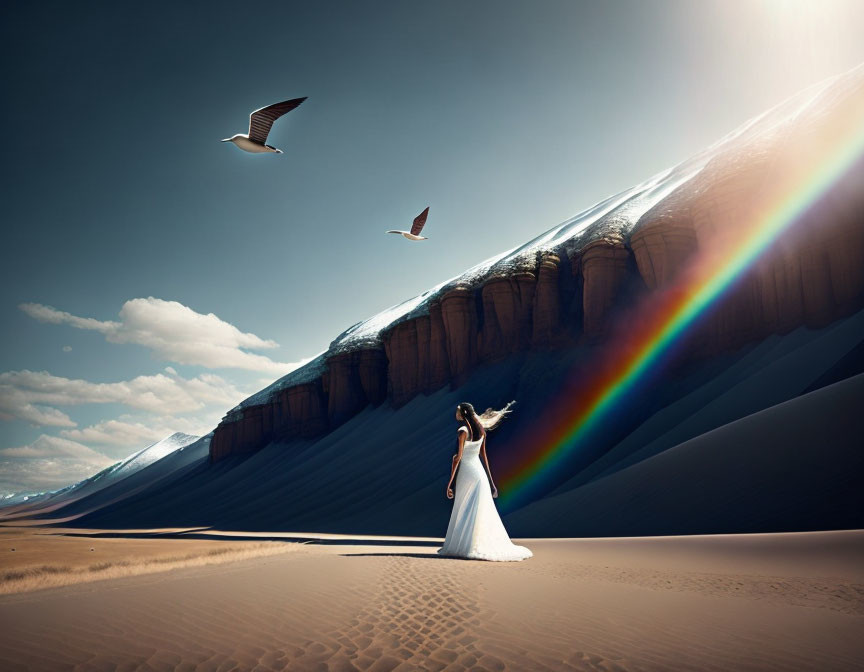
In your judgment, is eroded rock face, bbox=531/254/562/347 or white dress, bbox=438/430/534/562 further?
eroded rock face, bbox=531/254/562/347

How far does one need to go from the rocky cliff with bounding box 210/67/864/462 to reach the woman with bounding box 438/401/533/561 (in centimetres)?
2884

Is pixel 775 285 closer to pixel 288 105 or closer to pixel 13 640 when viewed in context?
pixel 288 105

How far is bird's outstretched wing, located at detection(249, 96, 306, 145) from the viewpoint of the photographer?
31.0ft

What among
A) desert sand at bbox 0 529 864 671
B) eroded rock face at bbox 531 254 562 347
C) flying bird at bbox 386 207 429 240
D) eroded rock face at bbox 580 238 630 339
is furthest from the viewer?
eroded rock face at bbox 531 254 562 347

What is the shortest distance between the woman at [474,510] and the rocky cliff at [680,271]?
28.8m

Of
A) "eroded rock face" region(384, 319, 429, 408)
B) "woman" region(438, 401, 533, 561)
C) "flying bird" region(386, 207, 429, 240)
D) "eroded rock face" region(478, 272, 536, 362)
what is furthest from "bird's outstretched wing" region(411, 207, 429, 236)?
"eroded rock face" region(384, 319, 429, 408)

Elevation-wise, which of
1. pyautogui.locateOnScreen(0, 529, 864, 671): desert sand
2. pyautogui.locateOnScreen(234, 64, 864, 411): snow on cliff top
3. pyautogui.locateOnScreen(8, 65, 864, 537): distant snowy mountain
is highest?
pyautogui.locateOnScreen(234, 64, 864, 411): snow on cliff top

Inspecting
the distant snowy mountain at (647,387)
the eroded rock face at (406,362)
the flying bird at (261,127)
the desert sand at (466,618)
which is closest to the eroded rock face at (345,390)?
the distant snowy mountain at (647,387)

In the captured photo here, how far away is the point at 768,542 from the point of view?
9.17 metres

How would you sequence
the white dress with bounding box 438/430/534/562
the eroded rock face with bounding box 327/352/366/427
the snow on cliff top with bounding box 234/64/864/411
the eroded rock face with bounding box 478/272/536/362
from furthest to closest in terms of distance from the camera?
the eroded rock face with bounding box 327/352/366/427
the eroded rock face with bounding box 478/272/536/362
the snow on cliff top with bounding box 234/64/864/411
the white dress with bounding box 438/430/534/562

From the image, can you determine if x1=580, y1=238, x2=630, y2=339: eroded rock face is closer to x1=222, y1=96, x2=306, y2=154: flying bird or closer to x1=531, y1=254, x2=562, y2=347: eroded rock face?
x1=531, y1=254, x2=562, y2=347: eroded rock face

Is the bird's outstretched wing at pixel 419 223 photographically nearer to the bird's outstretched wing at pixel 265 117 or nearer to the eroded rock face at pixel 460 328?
the bird's outstretched wing at pixel 265 117

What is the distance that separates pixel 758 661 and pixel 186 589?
6.21m

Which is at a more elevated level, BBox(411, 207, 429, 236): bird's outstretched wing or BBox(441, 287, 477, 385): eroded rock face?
BBox(441, 287, 477, 385): eroded rock face
